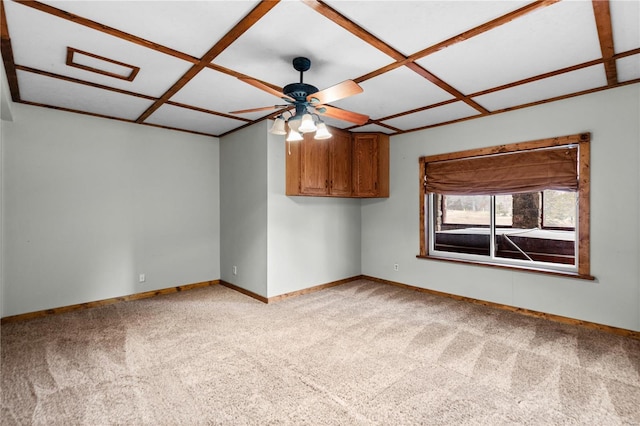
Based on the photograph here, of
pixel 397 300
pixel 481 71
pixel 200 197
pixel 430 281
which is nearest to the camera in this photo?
pixel 481 71

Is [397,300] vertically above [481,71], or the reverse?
[481,71]

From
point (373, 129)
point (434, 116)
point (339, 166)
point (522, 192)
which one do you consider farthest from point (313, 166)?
point (522, 192)

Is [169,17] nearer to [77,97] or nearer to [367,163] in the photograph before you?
[77,97]

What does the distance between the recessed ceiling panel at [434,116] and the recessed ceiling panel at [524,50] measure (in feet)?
2.36

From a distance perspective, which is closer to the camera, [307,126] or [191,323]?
[307,126]

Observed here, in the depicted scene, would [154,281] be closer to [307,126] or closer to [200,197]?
[200,197]

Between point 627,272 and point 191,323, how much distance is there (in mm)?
4567

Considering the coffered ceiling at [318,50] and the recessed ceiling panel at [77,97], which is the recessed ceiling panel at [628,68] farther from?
the recessed ceiling panel at [77,97]

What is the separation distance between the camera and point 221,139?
17.3 ft

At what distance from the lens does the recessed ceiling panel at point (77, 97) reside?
3.04 meters

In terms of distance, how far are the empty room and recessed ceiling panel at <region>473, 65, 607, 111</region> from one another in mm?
33

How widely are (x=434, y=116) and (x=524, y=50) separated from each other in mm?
1746

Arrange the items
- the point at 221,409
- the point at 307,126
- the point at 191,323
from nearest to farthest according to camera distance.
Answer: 1. the point at 221,409
2. the point at 307,126
3. the point at 191,323

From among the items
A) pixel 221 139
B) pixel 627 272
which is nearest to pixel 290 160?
pixel 221 139
